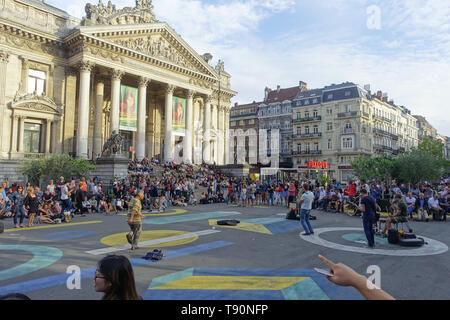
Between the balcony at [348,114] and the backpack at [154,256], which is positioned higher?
the balcony at [348,114]

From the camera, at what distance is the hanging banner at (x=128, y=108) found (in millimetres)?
32200

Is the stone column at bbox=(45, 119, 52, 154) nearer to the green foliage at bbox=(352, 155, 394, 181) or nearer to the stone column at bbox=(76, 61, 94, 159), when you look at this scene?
the stone column at bbox=(76, 61, 94, 159)

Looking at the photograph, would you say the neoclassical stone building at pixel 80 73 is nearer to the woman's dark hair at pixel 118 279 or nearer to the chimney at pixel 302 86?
the woman's dark hair at pixel 118 279

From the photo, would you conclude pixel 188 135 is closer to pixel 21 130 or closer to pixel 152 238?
pixel 21 130

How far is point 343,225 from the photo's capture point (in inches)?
523

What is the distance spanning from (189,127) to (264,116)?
108 ft

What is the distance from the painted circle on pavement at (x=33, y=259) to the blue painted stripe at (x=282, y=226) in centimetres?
712

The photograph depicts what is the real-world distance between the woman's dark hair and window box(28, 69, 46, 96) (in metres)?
32.4

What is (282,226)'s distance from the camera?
12.6 metres

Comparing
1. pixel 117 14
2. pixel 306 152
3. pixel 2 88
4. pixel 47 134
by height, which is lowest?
pixel 47 134

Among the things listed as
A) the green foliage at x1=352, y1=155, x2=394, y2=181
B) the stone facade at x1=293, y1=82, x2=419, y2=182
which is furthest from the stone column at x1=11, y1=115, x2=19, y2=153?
the stone facade at x1=293, y1=82, x2=419, y2=182

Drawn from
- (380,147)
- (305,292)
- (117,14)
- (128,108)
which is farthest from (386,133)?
(305,292)

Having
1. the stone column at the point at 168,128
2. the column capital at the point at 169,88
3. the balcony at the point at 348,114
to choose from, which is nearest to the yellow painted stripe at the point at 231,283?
the stone column at the point at 168,128

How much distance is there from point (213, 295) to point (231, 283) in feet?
2.31
